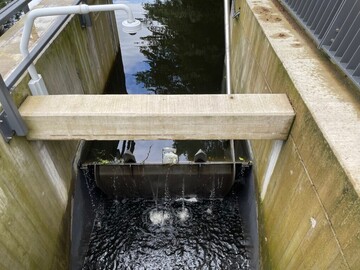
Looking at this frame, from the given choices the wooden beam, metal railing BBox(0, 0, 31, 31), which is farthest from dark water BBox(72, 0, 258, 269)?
metal railing BBox(0, 0, 31, 31)

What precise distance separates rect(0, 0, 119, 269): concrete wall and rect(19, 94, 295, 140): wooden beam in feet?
1.90

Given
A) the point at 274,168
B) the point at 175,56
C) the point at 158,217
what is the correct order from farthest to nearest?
the point at 175,56 → the point at 158,217 → the point at 274,168

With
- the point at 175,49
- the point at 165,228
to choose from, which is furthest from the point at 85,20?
the point at 165,228

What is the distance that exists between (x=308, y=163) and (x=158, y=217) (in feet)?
14.4

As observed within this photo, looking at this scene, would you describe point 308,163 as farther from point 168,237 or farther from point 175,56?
point 175,56

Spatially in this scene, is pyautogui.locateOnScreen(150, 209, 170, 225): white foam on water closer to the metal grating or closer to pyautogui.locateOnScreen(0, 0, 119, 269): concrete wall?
pyautogui.locateOnScreen(0, 0, 119, 269): concrete wall

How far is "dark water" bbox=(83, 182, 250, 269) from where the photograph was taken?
646 centimetres

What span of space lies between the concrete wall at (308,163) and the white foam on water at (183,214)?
2030 millimetres

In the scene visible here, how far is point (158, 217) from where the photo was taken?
7.35 meters

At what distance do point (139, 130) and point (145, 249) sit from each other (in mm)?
3428

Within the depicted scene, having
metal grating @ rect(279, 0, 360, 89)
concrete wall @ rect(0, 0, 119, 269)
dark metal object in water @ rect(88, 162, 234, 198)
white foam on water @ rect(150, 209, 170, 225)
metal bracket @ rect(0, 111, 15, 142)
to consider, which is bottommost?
white foam on water @ rect(150, 209, 170, 225)

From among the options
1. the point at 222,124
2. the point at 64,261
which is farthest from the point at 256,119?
the point at 64,261

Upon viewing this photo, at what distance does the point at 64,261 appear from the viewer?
19.7ft

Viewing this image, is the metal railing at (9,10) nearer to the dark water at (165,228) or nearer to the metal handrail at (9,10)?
the metal handrail at (9,10)
